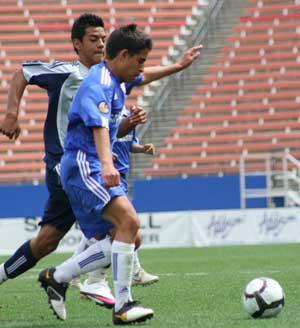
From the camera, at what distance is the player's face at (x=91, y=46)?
7.80 metres

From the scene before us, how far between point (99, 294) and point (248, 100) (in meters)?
17.6

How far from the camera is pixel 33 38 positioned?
2622 cm

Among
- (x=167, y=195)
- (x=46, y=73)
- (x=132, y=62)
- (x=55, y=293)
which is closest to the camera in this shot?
(x=132, y=62)

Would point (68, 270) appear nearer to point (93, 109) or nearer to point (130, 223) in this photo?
point (130, 223)

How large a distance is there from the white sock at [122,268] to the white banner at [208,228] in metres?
13.2

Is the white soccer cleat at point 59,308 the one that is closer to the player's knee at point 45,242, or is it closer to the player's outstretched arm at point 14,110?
the player's knee at point 45,242

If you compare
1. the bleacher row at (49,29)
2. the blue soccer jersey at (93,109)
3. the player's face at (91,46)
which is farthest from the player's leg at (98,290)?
the bleacher row at (49,29)

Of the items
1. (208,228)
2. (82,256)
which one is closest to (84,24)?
(82,256)

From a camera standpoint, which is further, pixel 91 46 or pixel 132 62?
pixel 91 46

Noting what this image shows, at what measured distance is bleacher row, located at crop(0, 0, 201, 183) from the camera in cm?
2523

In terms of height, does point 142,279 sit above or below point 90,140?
below

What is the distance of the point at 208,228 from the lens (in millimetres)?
19891

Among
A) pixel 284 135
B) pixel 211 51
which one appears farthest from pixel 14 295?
pixel 211 51

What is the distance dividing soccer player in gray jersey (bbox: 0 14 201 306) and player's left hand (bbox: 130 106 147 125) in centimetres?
73
